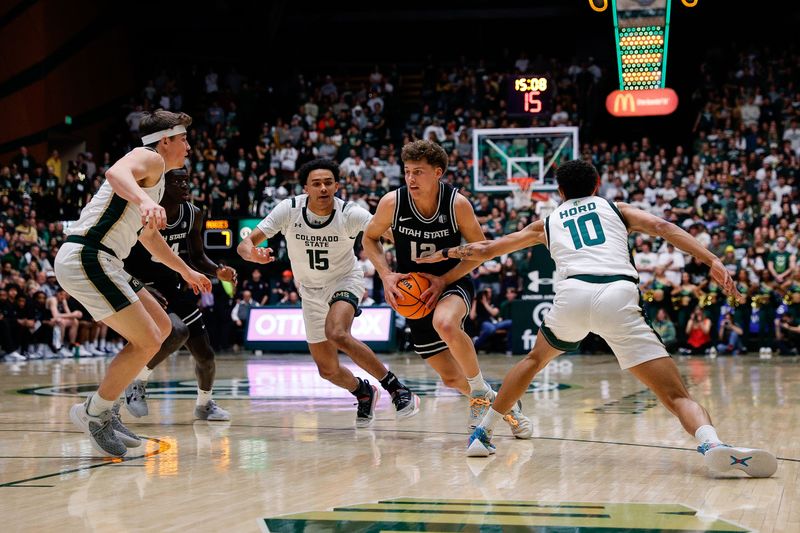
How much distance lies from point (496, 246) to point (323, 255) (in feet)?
6.02

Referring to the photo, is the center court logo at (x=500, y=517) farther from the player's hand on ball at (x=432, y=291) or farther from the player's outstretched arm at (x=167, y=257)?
the player's hand on ball at (x=432, y=291)

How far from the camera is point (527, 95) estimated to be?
58.5ft

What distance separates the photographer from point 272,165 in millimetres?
22031

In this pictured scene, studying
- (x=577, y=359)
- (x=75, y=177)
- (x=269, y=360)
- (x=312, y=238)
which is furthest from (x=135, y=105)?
(x=312, y=238)

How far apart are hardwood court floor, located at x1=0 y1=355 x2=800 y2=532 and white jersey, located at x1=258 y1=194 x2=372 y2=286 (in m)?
1.11

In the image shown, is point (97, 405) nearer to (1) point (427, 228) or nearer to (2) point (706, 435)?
(1) point (427, 228)

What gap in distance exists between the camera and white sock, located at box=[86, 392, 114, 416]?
5.42m

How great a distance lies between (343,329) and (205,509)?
2869 mm

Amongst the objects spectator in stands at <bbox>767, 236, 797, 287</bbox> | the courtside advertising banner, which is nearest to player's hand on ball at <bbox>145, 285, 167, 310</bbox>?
the courtside advertising banner

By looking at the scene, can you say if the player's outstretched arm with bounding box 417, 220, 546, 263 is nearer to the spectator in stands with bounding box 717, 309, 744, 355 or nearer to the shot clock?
the spectator in stands with bounding box 717, 309, 744, 355

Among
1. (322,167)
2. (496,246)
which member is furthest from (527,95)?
(496,246)

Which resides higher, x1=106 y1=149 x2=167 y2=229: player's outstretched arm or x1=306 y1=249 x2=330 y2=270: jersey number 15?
x1=106 y1=149 x2=167 y2=229: player's outstretched arm

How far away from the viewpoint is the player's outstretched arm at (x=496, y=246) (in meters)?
5.61

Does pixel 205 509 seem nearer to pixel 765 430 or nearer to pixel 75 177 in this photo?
pixel 765 430
